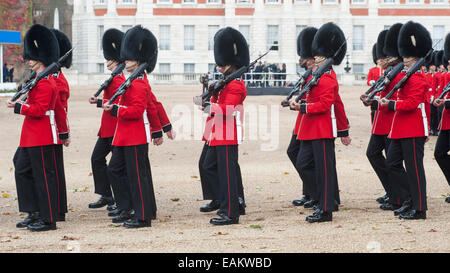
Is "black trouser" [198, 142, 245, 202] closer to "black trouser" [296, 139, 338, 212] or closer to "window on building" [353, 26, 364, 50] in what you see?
"black trouser" [296, 139, 338, 212]

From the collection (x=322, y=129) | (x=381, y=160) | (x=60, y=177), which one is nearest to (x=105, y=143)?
(x=60, y=177)

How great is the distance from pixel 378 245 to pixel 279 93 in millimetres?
25046

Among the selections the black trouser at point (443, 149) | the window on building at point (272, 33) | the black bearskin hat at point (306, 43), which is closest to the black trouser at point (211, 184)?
the black bearskin hat at point (306, 43)

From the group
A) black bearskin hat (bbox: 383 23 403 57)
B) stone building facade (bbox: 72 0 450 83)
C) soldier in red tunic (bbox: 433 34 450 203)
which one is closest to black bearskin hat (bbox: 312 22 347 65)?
black bearskin hat (bbox: 383 23 403 57)

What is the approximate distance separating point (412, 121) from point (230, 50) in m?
1.78

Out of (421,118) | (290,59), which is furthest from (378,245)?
(290,59)

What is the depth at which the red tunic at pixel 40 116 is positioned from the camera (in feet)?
23.6

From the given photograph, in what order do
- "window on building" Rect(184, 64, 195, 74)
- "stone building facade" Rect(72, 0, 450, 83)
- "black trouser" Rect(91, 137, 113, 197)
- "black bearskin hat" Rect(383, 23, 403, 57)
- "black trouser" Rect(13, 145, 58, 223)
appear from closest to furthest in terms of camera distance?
"black trouser" Rect(13, 145, 58, 223) < "black bearskin hat" Rect(383, 23, 403, 57) < "black trouser" Rect(91, 137, 113, 197) < "stone building facade" Rect(72, 0, 450, 83) < "window on building" Rect(184, 64, 195, 74)

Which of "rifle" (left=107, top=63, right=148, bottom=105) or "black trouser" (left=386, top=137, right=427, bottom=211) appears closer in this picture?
"rifle" (left=107, top=63, right=148, bottom=105)

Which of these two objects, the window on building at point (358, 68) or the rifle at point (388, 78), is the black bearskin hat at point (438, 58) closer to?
the rifle at point (388, 78)

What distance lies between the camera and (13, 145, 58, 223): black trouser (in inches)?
285

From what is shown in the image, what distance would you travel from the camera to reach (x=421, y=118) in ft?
24.7

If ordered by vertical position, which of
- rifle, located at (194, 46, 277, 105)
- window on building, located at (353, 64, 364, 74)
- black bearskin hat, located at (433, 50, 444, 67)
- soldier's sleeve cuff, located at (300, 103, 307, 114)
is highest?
rifle, located at (194, 46, 277, 105)

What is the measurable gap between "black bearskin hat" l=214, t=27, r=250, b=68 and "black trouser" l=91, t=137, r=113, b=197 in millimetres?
1515
